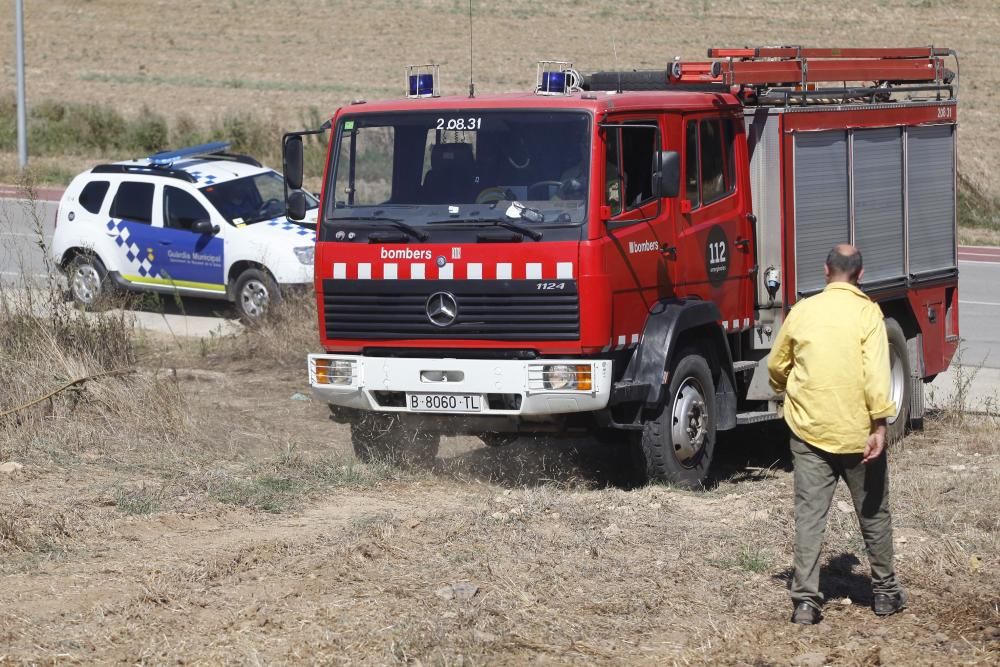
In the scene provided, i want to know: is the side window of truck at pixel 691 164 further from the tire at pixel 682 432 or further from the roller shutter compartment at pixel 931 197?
the roller shutter compartment at pixel 931 197

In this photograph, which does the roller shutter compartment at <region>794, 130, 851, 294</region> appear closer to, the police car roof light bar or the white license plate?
the white license plate

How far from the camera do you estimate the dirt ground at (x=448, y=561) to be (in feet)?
19.4

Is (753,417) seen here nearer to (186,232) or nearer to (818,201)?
(818,201)

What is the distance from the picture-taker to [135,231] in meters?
17.1

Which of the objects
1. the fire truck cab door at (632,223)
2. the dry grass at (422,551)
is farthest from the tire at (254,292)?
the fire truck cab door at (632,223)

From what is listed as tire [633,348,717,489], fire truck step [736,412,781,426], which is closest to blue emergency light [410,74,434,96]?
tire [633,348,717,489]

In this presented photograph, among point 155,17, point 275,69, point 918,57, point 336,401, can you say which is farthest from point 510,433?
point 155,17

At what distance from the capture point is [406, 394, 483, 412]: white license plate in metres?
8.53

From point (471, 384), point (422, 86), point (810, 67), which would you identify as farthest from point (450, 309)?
point (810, 67)

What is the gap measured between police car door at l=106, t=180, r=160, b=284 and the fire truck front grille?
871cm

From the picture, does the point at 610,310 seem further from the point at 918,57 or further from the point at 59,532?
the point at 918,57

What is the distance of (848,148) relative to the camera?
401 inches

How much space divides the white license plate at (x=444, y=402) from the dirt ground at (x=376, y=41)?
1198 inches

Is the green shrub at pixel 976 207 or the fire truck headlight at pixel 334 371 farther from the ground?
the green shrub at pixel 976 207
